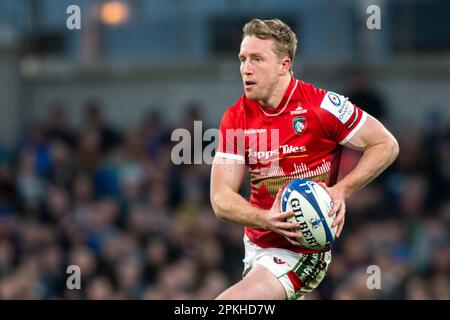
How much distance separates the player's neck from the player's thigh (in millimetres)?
1161

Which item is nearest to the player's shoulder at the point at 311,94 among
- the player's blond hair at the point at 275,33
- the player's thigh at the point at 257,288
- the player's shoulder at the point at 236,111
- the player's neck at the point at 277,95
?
the player's neck at the point at 277,95

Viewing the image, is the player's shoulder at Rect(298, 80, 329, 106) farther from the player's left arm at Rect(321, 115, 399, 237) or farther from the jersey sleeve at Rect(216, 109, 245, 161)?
the jersey sleeve at Rect(216, 109, 245, 161)

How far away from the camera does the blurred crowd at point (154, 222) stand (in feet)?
42.5

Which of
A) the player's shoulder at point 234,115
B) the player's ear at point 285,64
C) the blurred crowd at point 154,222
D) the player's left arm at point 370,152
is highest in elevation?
the player's ear at point 285,64

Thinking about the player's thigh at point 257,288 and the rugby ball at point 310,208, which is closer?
the rugby ball at point 310,208

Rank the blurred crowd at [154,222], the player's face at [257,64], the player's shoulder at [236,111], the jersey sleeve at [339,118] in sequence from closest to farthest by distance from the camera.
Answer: the player's face at [257,64], the jersey sleeve at [339,118], the player's shoulder at [236,111], the blurred crowd at [154,222]

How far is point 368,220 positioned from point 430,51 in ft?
13.4

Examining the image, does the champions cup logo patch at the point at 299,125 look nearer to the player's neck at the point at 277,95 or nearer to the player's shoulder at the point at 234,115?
the player's neck at the point at 277,95

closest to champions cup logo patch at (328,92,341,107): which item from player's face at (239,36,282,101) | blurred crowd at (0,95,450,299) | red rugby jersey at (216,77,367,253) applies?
red rugby jersey at (216,77,367,253)

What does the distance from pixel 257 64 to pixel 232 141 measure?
58 centimetres

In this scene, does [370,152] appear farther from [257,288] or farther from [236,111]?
[257,288]

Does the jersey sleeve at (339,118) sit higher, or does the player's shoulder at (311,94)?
the player's shoulder at (311,94)

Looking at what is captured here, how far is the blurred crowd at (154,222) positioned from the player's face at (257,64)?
4835 mm
